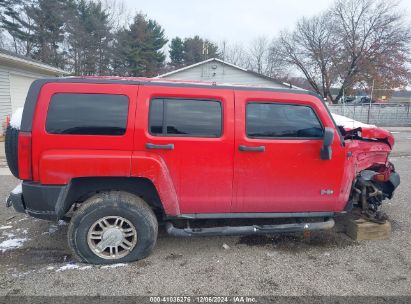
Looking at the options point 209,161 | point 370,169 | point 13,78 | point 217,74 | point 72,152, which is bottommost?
point 370,169

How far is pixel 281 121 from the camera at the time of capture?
330 cm

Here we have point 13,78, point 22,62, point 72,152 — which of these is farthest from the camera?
point 13,78

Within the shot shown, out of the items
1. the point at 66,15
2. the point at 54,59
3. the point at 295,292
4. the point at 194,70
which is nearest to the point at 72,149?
the point at 295,292

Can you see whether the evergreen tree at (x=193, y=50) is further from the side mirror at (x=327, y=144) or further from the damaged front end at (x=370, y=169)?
the side mirror at (x=327, y=144)

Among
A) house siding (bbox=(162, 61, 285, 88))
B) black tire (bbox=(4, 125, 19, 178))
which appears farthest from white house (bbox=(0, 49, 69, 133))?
black tire (bbox=(4, 125, 19, 178))

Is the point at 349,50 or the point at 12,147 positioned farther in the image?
the point at 349,50

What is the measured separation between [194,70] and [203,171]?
1817cm

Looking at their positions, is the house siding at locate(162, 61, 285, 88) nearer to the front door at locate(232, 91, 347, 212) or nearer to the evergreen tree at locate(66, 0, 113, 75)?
the evergreen tree at locate(66, 0, 113, 75)

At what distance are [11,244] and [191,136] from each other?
2603 mm

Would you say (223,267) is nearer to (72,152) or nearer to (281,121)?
(281,121)

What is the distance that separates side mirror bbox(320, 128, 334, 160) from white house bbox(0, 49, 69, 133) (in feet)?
38.4

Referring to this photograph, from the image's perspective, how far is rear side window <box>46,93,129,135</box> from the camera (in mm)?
2986

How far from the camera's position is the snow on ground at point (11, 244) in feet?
11.6

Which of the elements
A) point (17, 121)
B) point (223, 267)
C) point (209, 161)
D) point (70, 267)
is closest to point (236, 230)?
point (223, 267)
